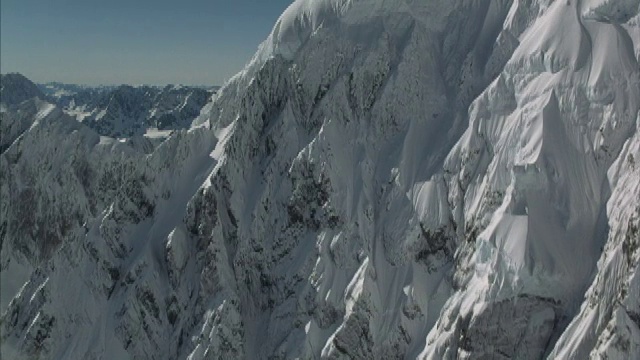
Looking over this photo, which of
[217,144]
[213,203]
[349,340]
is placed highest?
[217,144]

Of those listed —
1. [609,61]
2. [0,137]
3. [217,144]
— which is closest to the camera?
[609,61]

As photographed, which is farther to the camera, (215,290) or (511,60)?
(215,290)

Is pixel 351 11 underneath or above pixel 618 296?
above

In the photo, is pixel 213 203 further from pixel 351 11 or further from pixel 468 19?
pixel 468 19

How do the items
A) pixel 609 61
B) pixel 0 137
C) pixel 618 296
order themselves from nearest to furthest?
pixel 618 296
pixel 609 61
pixel 0 137

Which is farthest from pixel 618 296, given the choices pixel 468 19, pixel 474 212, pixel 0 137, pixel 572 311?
pixel 0 137

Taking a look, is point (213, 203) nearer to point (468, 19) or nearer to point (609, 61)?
point (468, 19)
